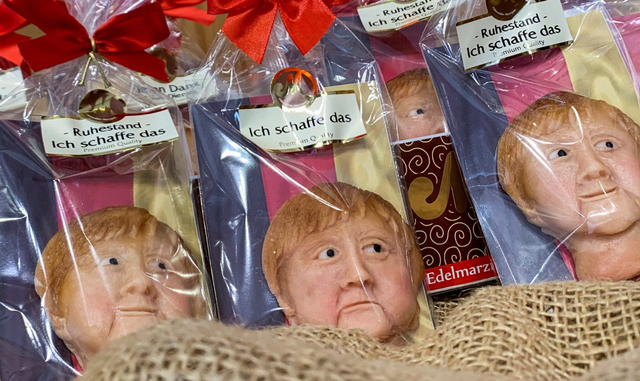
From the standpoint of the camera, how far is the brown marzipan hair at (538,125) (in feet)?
4.31

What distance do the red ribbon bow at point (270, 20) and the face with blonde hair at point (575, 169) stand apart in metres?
0.52

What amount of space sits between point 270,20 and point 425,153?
0.49 m

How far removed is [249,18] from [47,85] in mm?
519

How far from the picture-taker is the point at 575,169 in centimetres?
127

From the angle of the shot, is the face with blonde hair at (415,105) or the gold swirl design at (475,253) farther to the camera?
the face with blonde hair at (415,105)

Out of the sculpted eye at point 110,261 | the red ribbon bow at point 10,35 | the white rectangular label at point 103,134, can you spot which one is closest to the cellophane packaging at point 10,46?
the red ribbon bow at point 10,35

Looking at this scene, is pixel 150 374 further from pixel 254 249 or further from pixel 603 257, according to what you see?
pixel 603 257

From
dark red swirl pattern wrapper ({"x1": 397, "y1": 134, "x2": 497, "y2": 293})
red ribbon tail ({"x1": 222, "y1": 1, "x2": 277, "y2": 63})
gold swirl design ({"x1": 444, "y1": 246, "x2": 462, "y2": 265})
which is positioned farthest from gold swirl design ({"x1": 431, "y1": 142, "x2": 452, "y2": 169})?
red ribbon tail ({"x1": 222, "y1": 1, "x2": 277, "y2": 63})

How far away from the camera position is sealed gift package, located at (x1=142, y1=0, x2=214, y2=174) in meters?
1.70

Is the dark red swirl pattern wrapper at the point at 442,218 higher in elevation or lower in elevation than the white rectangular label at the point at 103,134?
lower

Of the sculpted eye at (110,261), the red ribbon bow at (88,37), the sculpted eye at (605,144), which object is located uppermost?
the red ribbon bow at (88,37)

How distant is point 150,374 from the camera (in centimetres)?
57

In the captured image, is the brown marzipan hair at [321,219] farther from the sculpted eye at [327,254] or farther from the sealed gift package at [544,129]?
the sealed gift package at [544,129]

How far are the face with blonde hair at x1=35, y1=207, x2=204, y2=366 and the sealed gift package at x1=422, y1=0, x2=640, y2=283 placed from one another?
673mm
